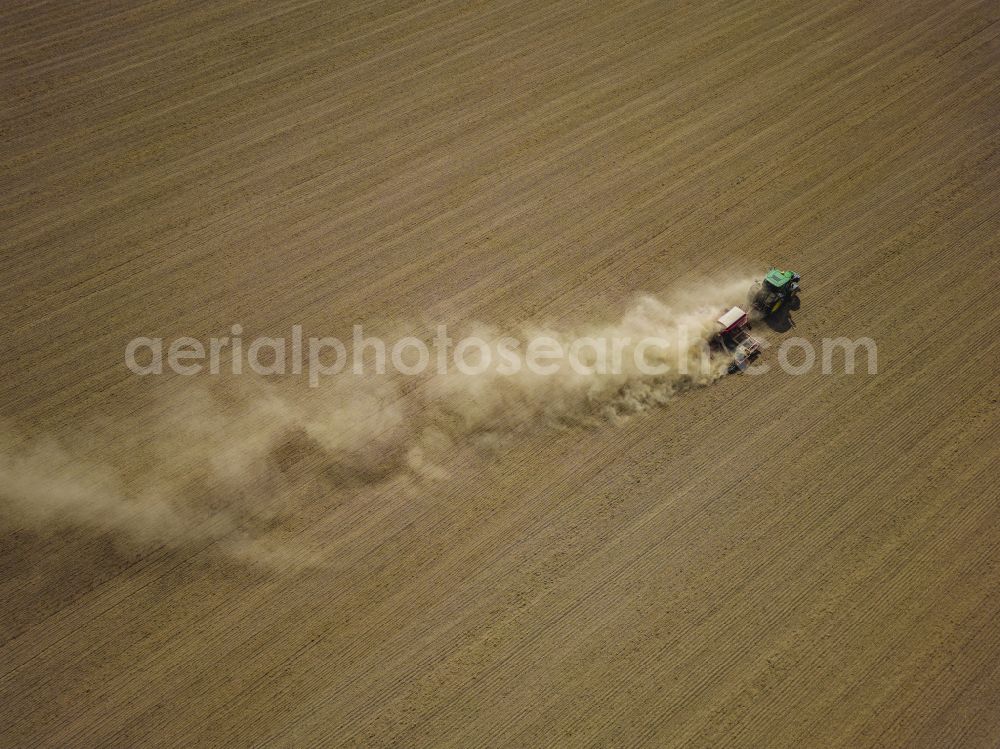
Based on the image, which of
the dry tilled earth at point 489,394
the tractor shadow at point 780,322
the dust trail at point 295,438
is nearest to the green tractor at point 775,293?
the tractor shadow at point 780,322

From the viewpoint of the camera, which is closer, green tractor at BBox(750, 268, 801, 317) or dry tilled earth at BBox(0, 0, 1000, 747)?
dry tilled earth at BBox(0, 0, 1000, 747)

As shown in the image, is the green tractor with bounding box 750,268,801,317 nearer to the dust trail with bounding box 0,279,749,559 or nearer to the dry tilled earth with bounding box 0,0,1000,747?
the dry tilled earth with bounding box 0,0,1000,747

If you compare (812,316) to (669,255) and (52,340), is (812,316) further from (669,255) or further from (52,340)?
(52,340)

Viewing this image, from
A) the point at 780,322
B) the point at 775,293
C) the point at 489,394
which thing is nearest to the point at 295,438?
the point at 489,394

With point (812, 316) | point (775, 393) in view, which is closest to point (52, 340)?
point (775, 393)

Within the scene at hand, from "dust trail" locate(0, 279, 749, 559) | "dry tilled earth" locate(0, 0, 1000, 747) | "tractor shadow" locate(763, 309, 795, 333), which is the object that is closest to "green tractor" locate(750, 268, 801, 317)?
"tractor shadow" locate(763, 309, 795, 333)
